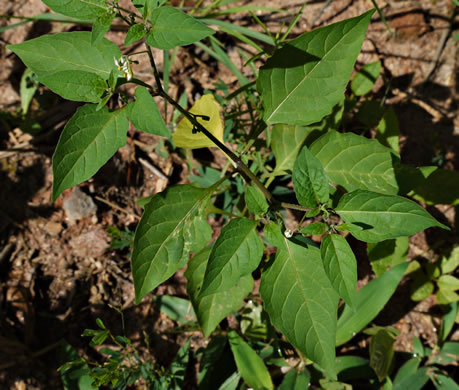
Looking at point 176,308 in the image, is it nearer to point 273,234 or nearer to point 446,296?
point 273,234

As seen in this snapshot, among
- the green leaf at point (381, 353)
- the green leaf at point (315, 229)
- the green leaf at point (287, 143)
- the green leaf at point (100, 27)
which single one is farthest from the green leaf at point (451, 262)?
the green leaf at point (100, 27)

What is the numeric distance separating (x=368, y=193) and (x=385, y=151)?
0.60 metres

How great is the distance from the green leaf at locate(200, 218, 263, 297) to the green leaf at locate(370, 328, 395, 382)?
1287 mm

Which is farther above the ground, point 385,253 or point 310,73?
point 310,73

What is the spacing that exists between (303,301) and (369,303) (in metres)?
1.01

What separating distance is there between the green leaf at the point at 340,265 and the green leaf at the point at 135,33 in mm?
1099

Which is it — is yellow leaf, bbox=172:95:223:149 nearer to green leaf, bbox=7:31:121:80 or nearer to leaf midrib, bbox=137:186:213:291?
leaf midrib, bbox=137:186:213:291

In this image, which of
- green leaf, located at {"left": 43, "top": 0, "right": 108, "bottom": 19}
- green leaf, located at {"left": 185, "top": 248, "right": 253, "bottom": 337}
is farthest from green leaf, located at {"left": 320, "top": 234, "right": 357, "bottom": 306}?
green leaf, located at {"left": 43, "top": 0, "right": 108, "bottom": 19}

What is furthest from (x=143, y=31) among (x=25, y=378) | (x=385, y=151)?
(x=25, y=378)

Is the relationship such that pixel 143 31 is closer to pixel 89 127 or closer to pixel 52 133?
pixel 89 127

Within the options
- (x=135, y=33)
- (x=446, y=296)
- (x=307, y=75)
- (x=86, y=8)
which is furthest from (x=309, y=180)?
(x=446, y=296)

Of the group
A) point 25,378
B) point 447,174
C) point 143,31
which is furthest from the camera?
point 25,378

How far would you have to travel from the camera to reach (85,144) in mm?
1669

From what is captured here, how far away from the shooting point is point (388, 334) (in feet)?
8.71
